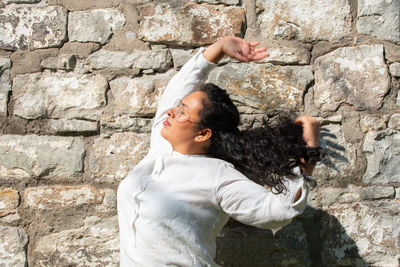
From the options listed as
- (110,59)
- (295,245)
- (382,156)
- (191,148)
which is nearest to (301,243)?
(295,245)

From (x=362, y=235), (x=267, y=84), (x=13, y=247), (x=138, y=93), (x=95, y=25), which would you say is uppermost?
(x=95, y=25)

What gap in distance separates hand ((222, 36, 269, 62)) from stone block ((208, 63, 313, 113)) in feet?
0.79

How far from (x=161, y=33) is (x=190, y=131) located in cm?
55

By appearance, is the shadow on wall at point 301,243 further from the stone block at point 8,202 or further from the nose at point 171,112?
the stone block at point 8,202

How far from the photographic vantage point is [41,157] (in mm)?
1913

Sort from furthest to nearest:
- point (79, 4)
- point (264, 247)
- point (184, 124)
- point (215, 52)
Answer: point (79, 4) < point (264, 247) < point (215, 52) < point (184, 124)

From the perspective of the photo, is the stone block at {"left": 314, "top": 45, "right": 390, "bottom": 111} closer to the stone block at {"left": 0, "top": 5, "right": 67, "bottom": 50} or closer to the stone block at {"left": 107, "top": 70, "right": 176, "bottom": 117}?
the stone block at {"left": 107, "top": 70, "right": 176, "bottom": 117}

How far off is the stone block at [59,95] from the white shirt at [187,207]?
1.63 feet

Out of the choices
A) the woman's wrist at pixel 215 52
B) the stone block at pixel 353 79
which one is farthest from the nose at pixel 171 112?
the stone block at pixel 353 79

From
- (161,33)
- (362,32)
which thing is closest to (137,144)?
(161,33)

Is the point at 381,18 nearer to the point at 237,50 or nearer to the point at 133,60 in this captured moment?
the point at 237,50

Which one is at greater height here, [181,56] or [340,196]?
[181,56]

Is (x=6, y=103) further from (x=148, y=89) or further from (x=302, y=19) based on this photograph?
(x=302, y=19)

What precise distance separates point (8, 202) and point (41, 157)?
23 cm
